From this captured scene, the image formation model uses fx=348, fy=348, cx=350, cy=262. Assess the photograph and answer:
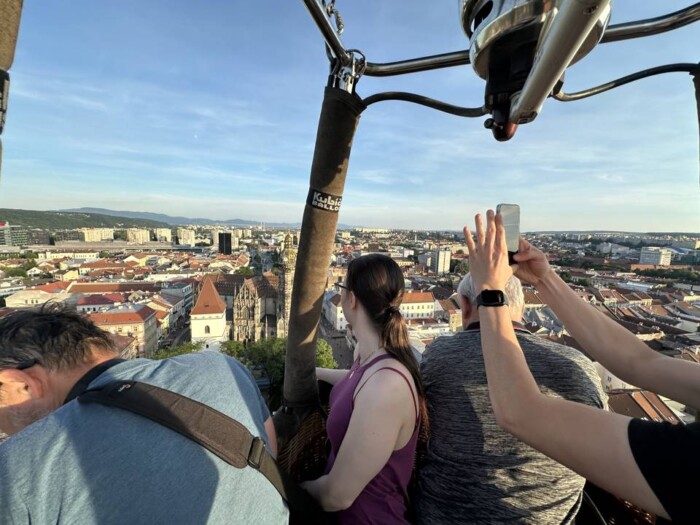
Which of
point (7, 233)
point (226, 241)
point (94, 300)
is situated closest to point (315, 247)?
point (7, 233)

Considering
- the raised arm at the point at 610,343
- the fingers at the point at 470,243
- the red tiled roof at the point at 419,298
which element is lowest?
the red tiled roof at the point at 419,298

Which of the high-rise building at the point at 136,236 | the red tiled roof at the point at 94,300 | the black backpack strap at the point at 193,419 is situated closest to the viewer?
the black backpack strap at the point at 193,419

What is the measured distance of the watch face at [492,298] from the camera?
2.63 ft

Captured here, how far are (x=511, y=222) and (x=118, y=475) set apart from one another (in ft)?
3.39

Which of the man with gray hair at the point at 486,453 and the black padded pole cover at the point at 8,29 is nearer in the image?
the black padded pole cover at the point at 8,29

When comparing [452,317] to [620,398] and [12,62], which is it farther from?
[12,62]

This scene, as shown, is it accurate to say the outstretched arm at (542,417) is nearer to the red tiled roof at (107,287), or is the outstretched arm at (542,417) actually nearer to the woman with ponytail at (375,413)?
the woman with ponytail at (375,413)

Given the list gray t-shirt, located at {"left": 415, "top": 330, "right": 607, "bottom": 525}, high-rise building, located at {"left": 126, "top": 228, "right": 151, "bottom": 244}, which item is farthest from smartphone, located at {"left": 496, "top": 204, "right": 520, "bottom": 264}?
high-rise building, located at {"left": 126, "top": 228, "right": 151, "bottom": 244}

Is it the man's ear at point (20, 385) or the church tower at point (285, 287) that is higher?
the man's ear at point (20, 385)

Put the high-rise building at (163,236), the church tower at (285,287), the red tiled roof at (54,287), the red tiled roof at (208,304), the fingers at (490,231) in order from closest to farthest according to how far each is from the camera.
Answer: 1. the fingers at (490,231)
2. the church tower at (285,287)
3. the red tiled roof at (208,304)
4. the red tiled roof at (54,287)
5. the high-rise building at (163,236)

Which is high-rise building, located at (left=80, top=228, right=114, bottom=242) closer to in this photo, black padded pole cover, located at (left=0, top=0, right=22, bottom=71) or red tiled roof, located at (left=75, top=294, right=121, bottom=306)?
red tiled roof, located at (left=75, top=294, right=121, bottom=306)

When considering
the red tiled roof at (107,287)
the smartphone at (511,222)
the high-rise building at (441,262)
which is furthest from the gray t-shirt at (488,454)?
the high-rise building at (441,262)

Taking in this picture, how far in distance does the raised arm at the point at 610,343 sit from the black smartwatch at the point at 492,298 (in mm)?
359

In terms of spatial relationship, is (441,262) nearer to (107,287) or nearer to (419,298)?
(419,298)
